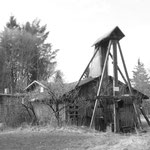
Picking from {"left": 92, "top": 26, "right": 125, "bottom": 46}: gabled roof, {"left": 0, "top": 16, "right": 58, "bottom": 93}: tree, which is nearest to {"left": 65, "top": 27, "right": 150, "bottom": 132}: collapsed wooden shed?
{"left": 92, "top": 26, "right": 125, "bottom": 46}: gabled roof

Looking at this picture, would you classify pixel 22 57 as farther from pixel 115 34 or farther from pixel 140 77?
pixel 140 77

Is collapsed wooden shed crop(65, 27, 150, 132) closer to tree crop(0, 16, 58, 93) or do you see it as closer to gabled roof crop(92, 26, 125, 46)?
gabled roof crop(92, 26, 125, 46)

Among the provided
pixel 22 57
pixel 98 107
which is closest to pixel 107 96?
pixel 98 107

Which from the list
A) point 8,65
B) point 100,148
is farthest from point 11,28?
point 100,148

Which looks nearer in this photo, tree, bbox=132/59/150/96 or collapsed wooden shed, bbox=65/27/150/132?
collapsed wooden shed, bbox=65/27/150/132

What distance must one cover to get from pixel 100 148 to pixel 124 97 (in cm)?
674

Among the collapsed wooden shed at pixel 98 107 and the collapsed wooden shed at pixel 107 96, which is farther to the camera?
the collapsed wooden shed at pixel 98 107

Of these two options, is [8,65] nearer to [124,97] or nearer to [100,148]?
[124,97]

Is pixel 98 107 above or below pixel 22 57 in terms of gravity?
below

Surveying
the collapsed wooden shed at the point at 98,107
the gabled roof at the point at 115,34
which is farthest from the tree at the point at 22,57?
the gabled roof at the point at 115,34

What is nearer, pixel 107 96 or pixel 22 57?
pixel 107 96

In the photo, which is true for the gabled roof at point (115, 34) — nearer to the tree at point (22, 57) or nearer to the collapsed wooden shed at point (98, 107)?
the collapsed wooden shed at point (98, 107)

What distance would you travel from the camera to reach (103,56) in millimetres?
15602

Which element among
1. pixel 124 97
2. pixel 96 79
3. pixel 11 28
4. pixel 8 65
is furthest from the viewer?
pixel 11 28
